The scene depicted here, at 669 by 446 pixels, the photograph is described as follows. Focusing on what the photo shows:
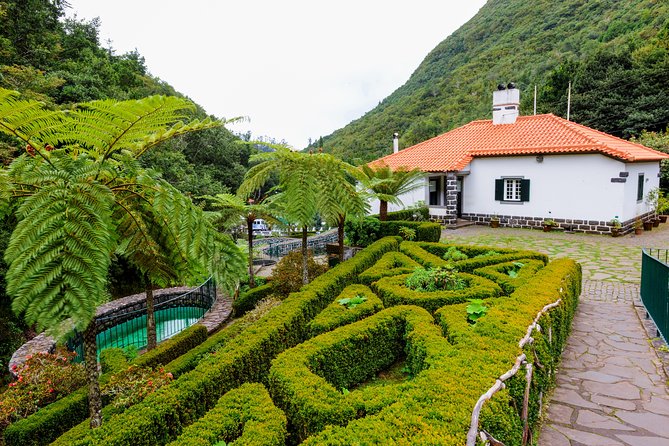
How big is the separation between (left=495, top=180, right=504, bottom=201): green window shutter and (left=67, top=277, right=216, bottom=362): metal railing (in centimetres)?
1347

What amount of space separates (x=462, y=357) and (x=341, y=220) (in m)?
5.93

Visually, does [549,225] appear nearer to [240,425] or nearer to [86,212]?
[240,425]

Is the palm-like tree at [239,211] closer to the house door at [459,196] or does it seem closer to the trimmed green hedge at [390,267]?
the trimmed green hedge at [390,267]

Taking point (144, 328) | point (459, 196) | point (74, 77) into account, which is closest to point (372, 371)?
point (144, 328)

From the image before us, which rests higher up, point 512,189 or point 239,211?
point 512,189

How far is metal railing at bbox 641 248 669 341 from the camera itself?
19.2 feet

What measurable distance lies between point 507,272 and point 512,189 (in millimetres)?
11421

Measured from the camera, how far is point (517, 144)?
18594mm

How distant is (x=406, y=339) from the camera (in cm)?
560

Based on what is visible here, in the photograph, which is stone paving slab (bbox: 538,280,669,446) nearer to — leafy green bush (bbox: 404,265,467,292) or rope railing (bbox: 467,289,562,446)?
rope railing (bbox: 467,289,562,446)

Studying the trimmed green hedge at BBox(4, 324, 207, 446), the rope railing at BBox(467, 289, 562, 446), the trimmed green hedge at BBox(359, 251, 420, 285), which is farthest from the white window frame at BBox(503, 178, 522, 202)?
the trimmed green hedge at BBox(4, 324, 207, 446)

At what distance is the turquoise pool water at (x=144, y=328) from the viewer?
10611mm

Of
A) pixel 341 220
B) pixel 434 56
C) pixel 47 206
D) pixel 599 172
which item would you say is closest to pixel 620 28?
pixel 434 56

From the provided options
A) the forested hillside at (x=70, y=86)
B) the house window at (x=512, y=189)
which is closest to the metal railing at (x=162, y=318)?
the forested hillside at (x=70, y=86)
